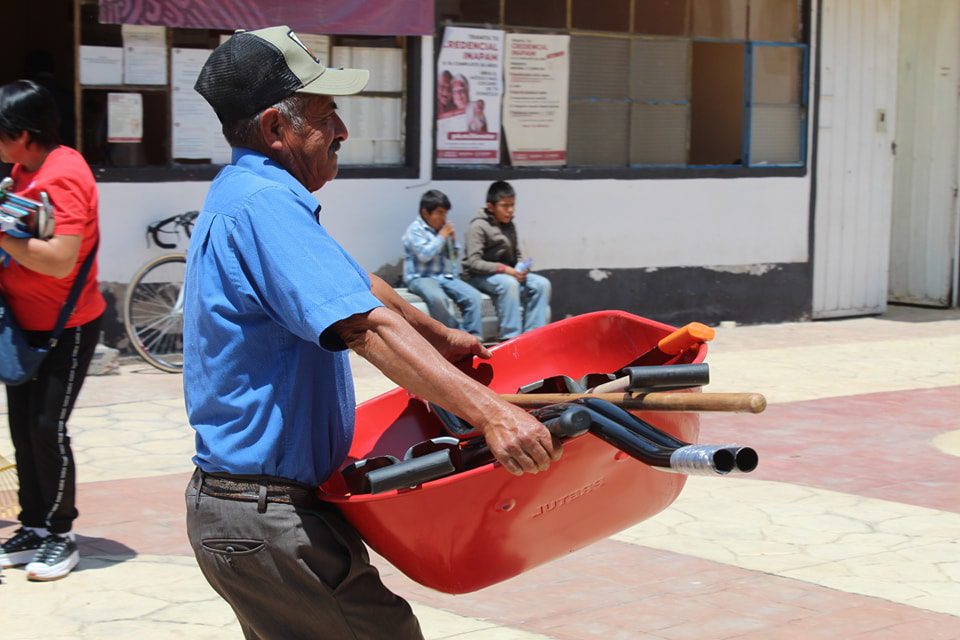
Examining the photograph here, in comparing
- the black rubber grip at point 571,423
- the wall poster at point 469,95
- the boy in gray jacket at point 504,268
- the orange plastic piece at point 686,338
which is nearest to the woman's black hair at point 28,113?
the orange plastic piece at point 686,338

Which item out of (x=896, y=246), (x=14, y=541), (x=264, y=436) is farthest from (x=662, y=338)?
(x=896, y=246)

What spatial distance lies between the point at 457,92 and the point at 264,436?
8.49m

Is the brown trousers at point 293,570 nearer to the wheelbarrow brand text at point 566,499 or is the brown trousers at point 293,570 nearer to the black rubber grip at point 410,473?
the black rubber grip at point 410,473

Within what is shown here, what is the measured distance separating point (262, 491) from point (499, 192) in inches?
307

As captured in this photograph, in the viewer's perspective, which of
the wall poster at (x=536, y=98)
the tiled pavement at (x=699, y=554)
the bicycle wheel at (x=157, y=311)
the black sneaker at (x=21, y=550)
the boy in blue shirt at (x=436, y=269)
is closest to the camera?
the tiled pavement at (x=699, y=554)

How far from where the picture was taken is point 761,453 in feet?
23.8

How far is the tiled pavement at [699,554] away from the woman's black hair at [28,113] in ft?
5.37

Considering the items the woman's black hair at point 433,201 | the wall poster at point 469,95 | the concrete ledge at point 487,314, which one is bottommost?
the concrete ledge at point 487,314

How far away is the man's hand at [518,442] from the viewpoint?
2.46 meters

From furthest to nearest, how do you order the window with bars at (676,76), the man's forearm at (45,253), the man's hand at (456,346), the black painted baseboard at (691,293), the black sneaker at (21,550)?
1. the black painted baseboard at (691,293)
2. the window with bars at (676,76)
3. the black sneaker at (21,550)
4. the man's forearm at (45,253)
5. the man's hand at (456,346)

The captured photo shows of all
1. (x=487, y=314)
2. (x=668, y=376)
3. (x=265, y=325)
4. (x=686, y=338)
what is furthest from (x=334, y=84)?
(x=487, y=314)

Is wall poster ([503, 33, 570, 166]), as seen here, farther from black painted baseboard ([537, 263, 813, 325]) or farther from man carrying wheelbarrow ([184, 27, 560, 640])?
man carrying wheelbarrow ([184, 27, 560, 640])

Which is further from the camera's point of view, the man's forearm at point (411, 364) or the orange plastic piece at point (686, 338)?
the orange plastic piece at point (686, 338)

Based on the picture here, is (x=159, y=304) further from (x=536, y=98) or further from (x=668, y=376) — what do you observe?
(x=668, y=376)
